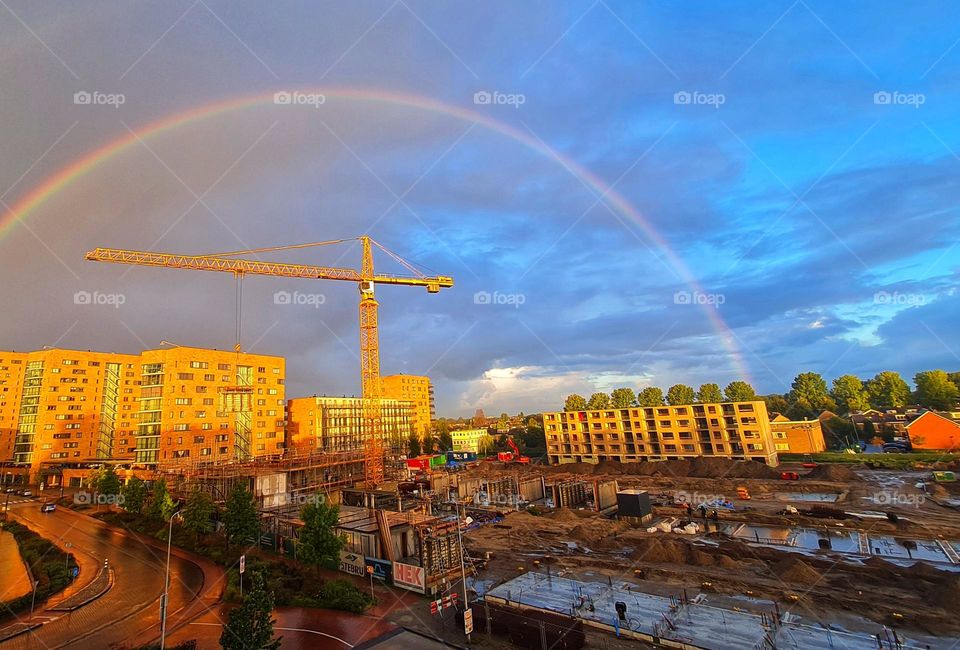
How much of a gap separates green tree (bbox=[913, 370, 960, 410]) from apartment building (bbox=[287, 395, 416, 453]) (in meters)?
111

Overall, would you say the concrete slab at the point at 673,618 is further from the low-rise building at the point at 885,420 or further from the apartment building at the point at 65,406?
the apartment building at the point at 65,406

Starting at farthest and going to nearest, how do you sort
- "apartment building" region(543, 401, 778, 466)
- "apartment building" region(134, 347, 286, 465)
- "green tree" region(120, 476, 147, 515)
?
1. "apartment building" region(543, 401, 778, 466)
2. "apartment building" region(134, 347, 286, 465)
3. "green tree" region(120, 476, 147, 515)

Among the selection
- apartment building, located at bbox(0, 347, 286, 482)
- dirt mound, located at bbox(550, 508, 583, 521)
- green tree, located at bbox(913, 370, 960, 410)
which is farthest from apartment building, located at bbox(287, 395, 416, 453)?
green tree, located at bbox(913, 370, 960, 410)

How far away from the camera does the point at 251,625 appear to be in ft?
51.1

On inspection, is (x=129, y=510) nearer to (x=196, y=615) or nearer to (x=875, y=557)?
(x=196, y=615)

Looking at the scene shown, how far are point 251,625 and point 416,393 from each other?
460ft

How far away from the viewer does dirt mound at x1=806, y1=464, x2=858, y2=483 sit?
191 ft

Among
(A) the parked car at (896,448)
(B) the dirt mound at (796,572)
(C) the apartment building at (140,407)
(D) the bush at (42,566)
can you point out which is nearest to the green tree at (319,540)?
(D) the bush at (42,566)

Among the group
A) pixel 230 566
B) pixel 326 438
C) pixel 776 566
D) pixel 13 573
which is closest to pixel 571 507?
pixel 776 566

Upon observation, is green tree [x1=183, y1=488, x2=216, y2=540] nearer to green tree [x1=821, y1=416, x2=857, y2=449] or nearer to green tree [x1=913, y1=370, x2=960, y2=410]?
green tree [x1=821, y1=416, x2=857, y2=449]

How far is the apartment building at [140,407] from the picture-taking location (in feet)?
209

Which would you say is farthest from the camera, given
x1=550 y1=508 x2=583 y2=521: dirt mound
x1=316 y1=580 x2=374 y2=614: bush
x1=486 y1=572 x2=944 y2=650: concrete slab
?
x1=550 y1=508 x2=583 y2=521: dirt mound

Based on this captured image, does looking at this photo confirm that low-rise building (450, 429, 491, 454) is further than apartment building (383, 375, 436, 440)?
No

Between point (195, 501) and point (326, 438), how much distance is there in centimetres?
7454
